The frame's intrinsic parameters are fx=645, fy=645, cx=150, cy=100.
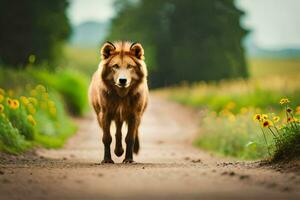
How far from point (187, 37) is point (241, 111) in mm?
40504

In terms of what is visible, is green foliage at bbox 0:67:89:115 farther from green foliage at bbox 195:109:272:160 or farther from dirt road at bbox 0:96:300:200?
dirt road at bbox 0:96:300:200

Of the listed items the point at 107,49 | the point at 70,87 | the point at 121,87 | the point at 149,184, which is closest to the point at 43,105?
the point at 70,87

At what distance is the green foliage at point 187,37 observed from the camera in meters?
57.8

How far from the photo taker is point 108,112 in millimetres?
11477

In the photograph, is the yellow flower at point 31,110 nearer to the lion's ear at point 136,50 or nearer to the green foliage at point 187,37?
the lion's ear at point 136,50

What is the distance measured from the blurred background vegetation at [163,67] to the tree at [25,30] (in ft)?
0.20

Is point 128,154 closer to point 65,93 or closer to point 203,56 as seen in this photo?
point 65,93

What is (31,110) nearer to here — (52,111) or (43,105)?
(43,105)

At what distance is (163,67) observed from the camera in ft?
199

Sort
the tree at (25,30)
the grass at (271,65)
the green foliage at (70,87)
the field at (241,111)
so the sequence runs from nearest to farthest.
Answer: the field at (241,111) < the green foliage at (70,87) < the tree at (25,30) < the grass at (271,65)

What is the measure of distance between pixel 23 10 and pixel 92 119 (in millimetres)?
14350

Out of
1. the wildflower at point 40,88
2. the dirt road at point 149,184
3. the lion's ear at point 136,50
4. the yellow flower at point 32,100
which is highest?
the wildflower at point 40,88

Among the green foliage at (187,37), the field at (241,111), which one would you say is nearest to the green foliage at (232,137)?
the field at (241,111)

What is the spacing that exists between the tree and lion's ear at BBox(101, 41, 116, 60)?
28873 millimetres
